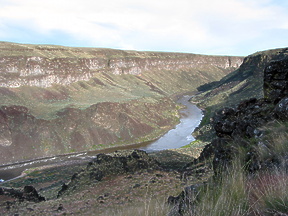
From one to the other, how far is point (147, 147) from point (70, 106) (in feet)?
78.7

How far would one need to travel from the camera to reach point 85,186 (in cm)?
1728

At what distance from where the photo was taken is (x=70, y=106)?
6388 cm

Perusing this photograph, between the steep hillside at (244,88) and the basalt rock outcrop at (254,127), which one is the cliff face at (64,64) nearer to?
the steep hillside at (244,88)

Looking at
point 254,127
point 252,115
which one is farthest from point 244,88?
point 254,127

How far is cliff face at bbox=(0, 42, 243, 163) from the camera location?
1991 inches

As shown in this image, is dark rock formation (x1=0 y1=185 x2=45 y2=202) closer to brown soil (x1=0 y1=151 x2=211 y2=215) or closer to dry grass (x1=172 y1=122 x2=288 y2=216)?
brown soil (x1=0 y1=151 x2=211 y2=215)

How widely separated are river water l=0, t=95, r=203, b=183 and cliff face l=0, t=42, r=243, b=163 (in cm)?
216

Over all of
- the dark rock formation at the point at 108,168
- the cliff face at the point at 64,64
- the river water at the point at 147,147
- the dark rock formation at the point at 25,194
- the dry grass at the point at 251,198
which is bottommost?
the river water at the point at 147,147

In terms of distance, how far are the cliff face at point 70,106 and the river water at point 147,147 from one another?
7.07 ft

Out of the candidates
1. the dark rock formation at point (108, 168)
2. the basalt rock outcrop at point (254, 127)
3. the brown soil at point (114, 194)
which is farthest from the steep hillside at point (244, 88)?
the basalt rock outcrop at point (254, 127)

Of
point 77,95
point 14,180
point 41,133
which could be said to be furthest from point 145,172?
point 77,95

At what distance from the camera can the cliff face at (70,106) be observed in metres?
50.6

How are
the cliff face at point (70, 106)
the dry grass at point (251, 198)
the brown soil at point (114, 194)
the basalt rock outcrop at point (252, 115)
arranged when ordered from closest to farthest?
the dry grass at point (251, 198), the basalt rock outcrop at point (252, 115), the brown soil at point (114, 194), the cliff face at point (70, 106)

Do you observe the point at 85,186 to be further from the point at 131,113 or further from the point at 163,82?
the point at 163,82
